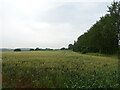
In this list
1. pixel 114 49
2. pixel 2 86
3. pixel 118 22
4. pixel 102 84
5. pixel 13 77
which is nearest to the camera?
pixel 2 86

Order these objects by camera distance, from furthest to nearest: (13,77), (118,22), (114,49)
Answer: (114,49) < (118,22) < (13,77)

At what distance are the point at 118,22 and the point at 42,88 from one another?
4249 centimetres

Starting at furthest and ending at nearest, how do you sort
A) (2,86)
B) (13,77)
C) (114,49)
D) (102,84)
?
(114,49) → (13,77) → (102,84) → (2,86)

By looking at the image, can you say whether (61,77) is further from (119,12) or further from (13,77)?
(119,12)

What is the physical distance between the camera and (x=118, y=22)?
5047 cm

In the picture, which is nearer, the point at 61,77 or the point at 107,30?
the point at 61,77

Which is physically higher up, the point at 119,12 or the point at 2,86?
the point at 119,12

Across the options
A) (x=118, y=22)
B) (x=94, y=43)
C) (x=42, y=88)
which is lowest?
(x=42, y=88)

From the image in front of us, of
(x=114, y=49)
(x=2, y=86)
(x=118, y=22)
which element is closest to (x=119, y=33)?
(x=118, y=22)

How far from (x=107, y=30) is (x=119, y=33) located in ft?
9.51

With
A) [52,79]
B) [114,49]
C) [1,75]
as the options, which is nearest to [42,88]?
[52,79]

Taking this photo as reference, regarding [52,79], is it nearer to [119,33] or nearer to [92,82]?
[92,82]

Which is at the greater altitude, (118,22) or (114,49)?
(118,22)

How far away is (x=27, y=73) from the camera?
568 inches
